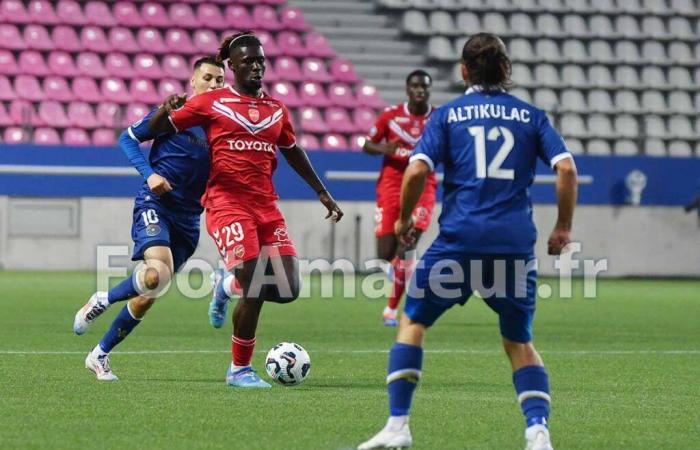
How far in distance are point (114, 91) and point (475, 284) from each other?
66.5 feet

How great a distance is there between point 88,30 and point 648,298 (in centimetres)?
1174

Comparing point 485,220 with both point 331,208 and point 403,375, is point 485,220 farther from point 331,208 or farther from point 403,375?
point 331,208

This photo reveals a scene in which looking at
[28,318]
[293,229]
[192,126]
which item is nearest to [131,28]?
[293,229]

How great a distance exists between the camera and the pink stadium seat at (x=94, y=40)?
26.3m

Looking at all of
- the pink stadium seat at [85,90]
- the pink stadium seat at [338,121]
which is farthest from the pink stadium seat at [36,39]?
the pink stadium seat at [338,121]

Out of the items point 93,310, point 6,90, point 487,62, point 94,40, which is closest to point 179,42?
point 94,40

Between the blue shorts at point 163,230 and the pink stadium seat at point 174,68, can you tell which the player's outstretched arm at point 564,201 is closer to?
the blue shorts at point 163,230

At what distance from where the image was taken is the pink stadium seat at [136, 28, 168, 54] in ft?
87.4

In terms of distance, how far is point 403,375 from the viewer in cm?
628

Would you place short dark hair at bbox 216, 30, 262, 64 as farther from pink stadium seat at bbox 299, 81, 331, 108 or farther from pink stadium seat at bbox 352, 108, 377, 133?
pink stadium seat at bbox 299, 81, 331, 108

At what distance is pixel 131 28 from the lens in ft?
88.3

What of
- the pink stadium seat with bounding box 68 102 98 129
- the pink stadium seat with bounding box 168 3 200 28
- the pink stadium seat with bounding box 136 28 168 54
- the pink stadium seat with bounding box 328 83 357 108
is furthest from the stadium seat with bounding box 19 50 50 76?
the pink stadium seat with bounding box 328 83 357 108

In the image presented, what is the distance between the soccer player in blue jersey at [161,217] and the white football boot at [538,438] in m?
3.67

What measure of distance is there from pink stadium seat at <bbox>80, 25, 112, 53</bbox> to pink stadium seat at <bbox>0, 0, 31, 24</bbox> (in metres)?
1.01
